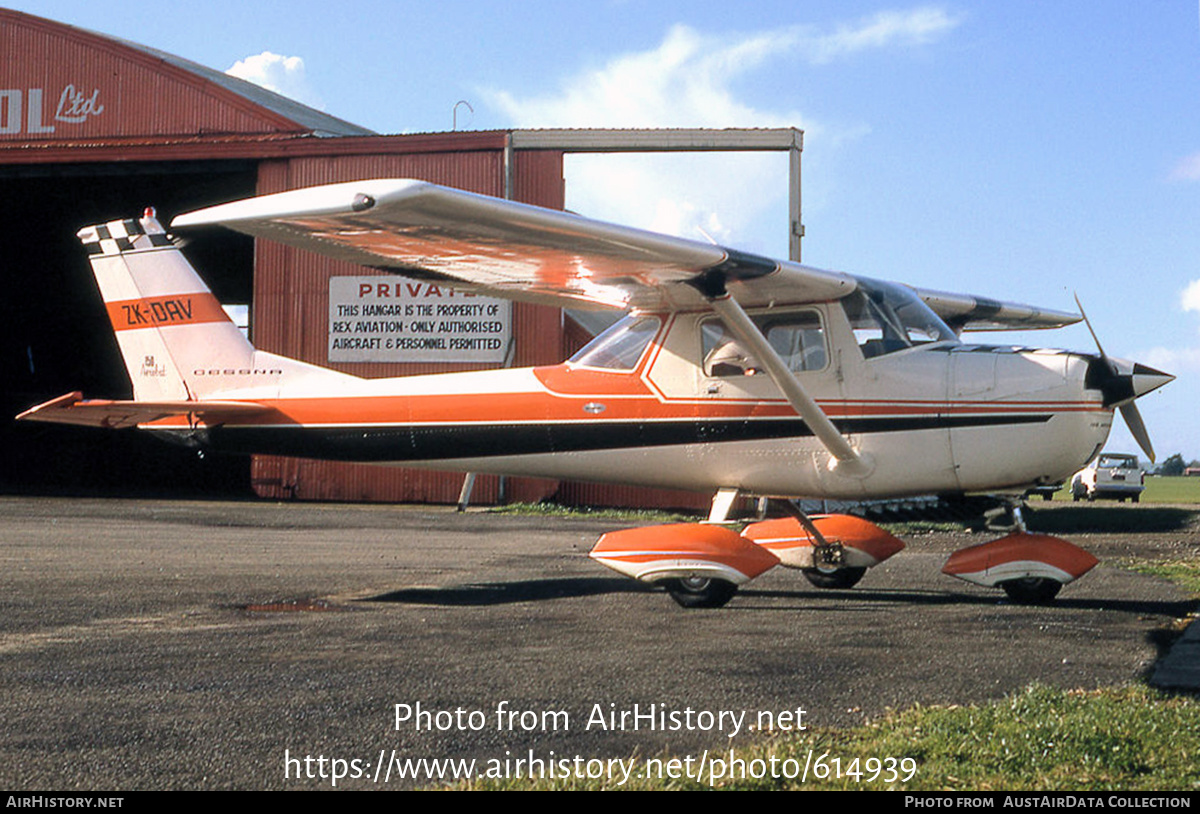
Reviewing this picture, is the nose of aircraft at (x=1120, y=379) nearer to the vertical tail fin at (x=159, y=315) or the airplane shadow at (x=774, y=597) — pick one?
the airplane shadow at (x=774, y=597)

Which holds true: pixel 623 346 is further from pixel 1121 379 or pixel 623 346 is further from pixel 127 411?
pixel 127 411

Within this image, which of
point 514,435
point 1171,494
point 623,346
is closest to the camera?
point 623,346

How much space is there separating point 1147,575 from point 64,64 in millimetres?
22246

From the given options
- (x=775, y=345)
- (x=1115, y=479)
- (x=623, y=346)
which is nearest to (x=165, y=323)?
(x=623, y=346)

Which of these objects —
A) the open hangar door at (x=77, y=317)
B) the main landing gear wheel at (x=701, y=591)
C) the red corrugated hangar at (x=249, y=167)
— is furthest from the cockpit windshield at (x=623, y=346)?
the open hangar door at (x=77, y=317)

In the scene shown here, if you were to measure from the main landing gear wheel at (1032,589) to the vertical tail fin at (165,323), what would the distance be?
6.45 meters

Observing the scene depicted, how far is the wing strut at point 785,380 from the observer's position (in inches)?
303

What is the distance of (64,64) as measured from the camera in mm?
23047

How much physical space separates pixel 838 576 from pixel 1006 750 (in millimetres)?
5275

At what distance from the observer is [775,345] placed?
8.43 metres

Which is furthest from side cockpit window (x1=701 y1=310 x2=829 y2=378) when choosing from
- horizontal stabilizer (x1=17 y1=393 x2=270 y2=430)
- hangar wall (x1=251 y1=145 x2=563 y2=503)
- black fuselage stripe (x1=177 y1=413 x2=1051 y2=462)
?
hangar wall (x1=251 y1=145 x2=563 y2=503)

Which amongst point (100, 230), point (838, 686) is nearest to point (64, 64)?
point (100, 230)
